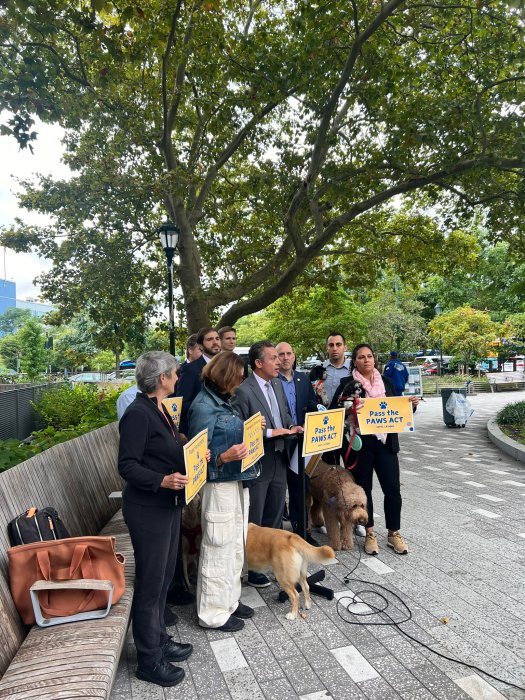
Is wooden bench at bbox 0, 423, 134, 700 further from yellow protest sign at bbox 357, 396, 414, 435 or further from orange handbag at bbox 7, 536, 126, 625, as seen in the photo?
yellow protest sign at bbox 357, 396, 414, 435

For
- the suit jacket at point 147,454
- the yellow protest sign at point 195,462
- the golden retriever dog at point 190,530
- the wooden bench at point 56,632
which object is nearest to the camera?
the wooden bench at point 56,632

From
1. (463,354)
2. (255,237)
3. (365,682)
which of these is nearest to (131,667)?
(365,682)

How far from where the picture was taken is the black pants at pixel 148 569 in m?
2.90

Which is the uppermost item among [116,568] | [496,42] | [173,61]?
[173,61]

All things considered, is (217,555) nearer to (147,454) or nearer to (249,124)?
(147,454)

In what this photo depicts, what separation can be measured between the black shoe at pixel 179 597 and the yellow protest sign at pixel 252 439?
1.33m

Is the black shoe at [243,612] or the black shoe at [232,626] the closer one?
the black shoe at [232,626]

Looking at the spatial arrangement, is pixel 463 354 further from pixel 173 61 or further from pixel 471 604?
pixel 471 604

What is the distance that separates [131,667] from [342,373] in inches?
149

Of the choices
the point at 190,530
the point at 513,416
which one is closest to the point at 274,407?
the point at 190,530

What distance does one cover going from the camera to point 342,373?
5957mm

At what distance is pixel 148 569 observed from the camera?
2.91 meters

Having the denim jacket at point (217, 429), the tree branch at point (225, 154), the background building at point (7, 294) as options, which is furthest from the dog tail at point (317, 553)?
the background building at point (7, 294)

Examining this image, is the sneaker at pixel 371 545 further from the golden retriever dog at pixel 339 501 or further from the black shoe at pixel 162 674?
the black shoe at pixel 162 674
